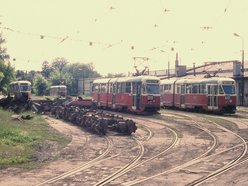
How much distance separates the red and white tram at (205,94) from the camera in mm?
32781

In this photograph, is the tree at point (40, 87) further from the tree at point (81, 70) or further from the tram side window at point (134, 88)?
the tram side window at point (134, 88)

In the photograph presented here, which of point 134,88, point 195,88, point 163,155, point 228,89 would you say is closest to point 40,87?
point 195,88

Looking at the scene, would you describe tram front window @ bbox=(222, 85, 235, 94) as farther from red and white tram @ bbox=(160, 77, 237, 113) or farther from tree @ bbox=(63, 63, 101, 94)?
tree @ bbox=(63, 63, 101, 94)

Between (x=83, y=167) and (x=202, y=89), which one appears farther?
(x=202, y=89)

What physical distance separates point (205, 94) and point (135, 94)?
5890mm

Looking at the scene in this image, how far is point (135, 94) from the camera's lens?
107 ft

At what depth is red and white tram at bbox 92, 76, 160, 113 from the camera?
32056 millimetres

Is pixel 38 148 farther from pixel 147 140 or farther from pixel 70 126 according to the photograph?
pixel 70 126

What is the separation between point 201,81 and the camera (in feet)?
116

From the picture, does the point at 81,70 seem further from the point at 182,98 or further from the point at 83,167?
the point at 83,167

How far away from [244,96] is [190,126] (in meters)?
27.2

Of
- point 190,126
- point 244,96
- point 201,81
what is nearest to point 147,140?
point 190,126

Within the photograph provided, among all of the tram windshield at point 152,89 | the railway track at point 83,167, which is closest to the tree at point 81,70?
the tram windshield at point 152,89

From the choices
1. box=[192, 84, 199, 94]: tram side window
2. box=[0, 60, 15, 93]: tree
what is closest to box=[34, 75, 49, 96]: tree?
box=[0, 60, 15, 93]: tree
